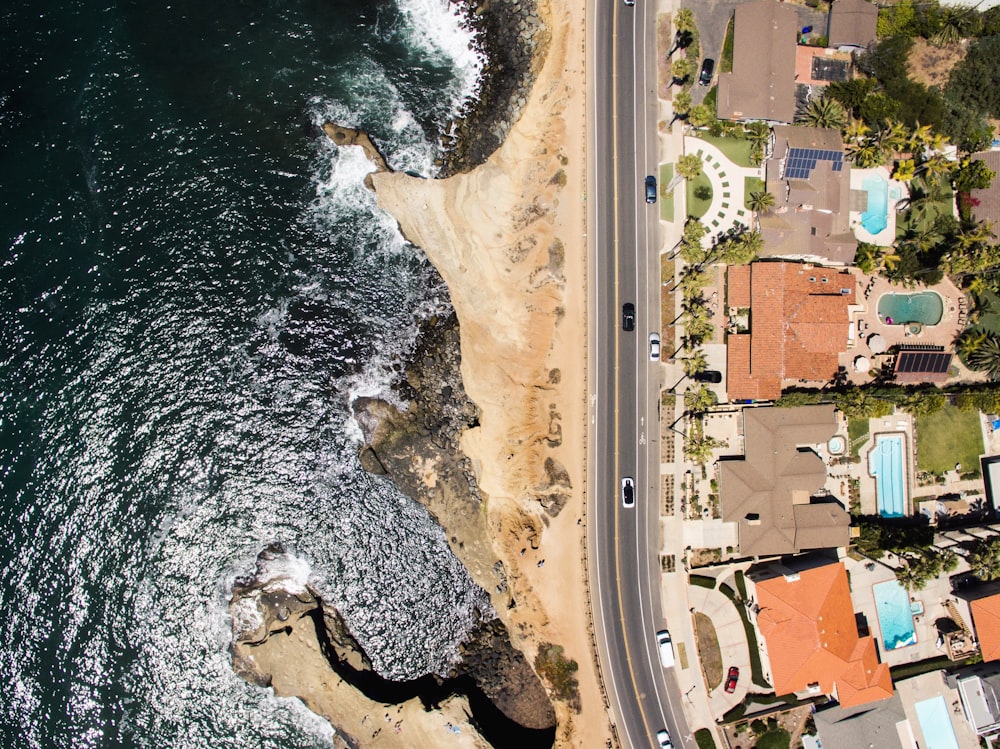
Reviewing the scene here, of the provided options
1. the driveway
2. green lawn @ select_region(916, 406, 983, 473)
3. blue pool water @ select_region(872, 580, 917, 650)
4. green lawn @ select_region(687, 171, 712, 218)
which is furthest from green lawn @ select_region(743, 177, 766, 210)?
blue pool water @ select_region(872, 580, 917, 650)

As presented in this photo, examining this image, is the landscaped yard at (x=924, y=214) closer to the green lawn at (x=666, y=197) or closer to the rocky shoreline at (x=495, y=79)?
the green lawn at (x=666, y=197)

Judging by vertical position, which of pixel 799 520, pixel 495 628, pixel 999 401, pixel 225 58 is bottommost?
pixel 495 628

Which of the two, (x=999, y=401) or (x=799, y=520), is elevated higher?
(x=999, y=401)

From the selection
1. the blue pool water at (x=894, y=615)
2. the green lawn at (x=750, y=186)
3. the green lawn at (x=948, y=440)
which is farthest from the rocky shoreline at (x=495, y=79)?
the blue pool water at (x=894, y=615)

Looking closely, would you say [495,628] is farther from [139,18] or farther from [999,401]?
[139,18]

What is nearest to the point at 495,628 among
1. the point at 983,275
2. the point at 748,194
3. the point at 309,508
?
the point at 309,508

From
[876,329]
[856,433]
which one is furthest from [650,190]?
[856,433]
